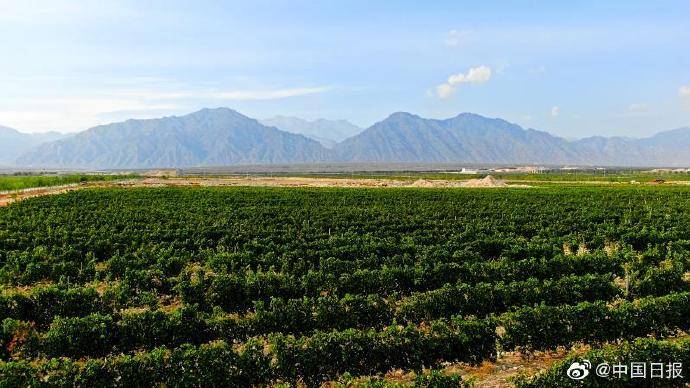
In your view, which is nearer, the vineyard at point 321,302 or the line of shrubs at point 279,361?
the line of shrubs at point 279,361

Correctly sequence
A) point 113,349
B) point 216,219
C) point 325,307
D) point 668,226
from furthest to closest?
point 216,219
point 668,226
point 325,307
point 113,349

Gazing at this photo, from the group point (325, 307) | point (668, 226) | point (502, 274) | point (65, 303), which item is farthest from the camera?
point (668, 226)

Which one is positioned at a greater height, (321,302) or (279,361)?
(321,302)

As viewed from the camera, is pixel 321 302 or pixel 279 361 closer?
pixel 279 361

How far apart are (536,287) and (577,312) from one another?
9.08ft

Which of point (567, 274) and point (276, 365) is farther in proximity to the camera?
point (567, 274)

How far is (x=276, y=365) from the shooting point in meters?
11.4

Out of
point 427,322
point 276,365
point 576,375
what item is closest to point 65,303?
point 276,365

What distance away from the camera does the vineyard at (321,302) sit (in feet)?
36.3

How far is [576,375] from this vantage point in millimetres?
10062

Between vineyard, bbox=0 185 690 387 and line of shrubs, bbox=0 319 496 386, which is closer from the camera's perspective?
line of shrubs, bbox=0 319 496 386

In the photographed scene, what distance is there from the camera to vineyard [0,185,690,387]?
1107 cm

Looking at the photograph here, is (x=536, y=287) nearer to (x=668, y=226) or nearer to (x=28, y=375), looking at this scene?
(x=28, y=375)

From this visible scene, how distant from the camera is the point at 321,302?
14406 millimetres
